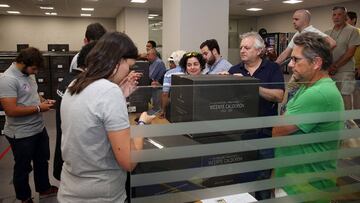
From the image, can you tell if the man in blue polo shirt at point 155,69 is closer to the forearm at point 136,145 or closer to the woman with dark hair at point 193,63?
the woman with dark hair at point 193,63

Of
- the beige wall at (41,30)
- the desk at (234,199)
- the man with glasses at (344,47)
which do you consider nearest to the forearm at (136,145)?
the desk at (234,199)

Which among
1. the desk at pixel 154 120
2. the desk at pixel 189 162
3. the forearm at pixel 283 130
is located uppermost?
the desk at pixel 154 120

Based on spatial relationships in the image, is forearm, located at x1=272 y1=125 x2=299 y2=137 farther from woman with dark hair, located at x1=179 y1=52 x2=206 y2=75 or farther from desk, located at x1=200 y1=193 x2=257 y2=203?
woman with dark hair, located at x1=179 y1=52 x2=206 y2=75

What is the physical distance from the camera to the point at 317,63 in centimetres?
146

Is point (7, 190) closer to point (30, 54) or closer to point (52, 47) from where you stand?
point (30, 54)

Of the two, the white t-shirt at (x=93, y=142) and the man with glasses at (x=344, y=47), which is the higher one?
the man with glasses at (x=344, y=47)

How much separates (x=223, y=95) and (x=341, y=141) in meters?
0.63

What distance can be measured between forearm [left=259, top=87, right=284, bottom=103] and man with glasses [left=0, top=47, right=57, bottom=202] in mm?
2085

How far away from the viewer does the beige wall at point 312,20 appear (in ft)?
30.0

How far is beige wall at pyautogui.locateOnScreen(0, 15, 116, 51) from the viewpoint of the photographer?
49.5ft

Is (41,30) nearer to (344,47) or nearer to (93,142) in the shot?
(344,47)

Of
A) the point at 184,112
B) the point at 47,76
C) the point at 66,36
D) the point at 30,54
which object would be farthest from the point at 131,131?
the point at 66,36

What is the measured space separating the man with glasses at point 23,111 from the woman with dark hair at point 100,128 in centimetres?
171

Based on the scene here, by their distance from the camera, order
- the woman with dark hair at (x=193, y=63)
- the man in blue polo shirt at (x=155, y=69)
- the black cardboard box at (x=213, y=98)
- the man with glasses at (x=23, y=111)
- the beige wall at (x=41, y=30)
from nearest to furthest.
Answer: the black cardboard box at (x=213, y=98) < the man with glasses at (x=23, y=111) < the woman with dark hair at (x=193, y=63) < the man in blue polo shirt at (x=155, y=69) < the beige wall at (x=41, y=30)
